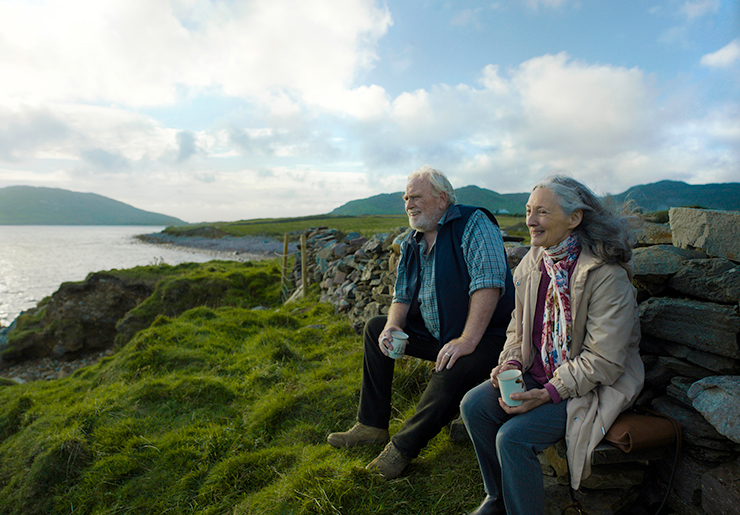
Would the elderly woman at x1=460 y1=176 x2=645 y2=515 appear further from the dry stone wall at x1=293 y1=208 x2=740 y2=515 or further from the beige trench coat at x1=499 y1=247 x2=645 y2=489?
the dry stone wall at x1=293 y1=208 x2=740 y2=515

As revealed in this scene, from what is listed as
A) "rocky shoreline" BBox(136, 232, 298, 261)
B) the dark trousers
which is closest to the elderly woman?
the dark trousers

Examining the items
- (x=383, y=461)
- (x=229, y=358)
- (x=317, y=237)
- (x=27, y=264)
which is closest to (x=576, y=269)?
(x=383, y=461)

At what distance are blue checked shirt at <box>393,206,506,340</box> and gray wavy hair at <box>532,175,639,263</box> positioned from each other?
31.2 inches

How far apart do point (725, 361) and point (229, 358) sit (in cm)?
638

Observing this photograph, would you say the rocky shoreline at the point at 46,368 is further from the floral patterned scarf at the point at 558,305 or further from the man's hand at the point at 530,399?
the floral patterned scarf at the point at 558,305

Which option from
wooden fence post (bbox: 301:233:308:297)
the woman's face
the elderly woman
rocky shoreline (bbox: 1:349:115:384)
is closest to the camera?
the elderly woman

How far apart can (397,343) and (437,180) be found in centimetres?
154

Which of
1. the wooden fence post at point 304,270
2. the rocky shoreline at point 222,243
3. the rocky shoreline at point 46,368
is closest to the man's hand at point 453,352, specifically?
the wooden fence post at point 304,270

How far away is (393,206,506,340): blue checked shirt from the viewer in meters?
3.08

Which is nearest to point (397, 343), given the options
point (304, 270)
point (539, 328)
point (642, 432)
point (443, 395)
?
point (443, 395)

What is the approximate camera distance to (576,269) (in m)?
2.26

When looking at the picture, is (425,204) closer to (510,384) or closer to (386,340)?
(386,340)

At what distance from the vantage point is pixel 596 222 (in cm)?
229

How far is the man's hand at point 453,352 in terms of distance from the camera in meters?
2.85
